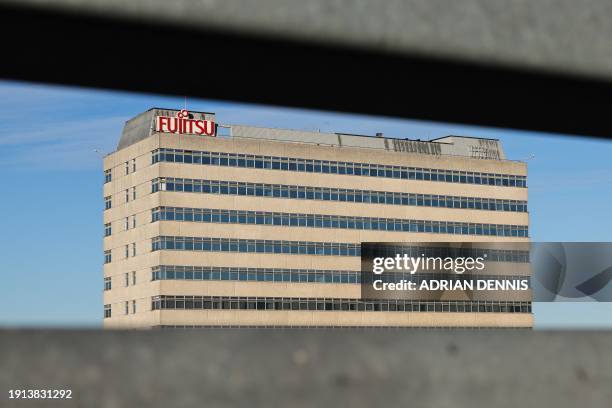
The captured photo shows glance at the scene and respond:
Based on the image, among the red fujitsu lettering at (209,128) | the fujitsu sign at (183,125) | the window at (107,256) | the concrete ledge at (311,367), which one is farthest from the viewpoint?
the window at (107,256)

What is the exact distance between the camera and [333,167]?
3861 inches

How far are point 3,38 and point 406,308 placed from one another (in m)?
102

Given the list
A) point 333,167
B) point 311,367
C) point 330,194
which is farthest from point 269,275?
point 311,367

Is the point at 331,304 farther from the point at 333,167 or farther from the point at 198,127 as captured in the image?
the point at 198,127

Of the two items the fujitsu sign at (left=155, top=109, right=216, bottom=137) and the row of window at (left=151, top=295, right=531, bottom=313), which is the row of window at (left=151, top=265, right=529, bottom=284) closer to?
the row of window at (left=151, top=295, right=531, bottom=313)

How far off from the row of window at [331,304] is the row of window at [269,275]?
2.00 m

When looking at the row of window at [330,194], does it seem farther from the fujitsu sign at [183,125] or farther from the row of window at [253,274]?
the row of window at [253,274]

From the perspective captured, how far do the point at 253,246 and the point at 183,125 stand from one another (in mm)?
14419

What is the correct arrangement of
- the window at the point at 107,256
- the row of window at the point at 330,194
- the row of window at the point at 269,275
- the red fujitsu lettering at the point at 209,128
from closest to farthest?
the row of window at the point at 269,275 → the row of window at the point at 330,194 → the red fujitsu lettering at the point at 209,128 → the window at the point at 107,256

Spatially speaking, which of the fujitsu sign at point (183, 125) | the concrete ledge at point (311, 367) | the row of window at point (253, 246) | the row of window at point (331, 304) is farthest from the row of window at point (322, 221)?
the concrete ledge at point (311, 367)

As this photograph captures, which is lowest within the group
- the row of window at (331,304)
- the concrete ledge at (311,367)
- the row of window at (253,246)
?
the concrete ledge at (311,367)

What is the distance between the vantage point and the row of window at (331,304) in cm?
9144

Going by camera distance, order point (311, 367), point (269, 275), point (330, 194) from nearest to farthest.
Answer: point (311, 367) < point (269, 275) < point (330, 194)

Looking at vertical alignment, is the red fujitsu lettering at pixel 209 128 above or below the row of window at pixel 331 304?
above
